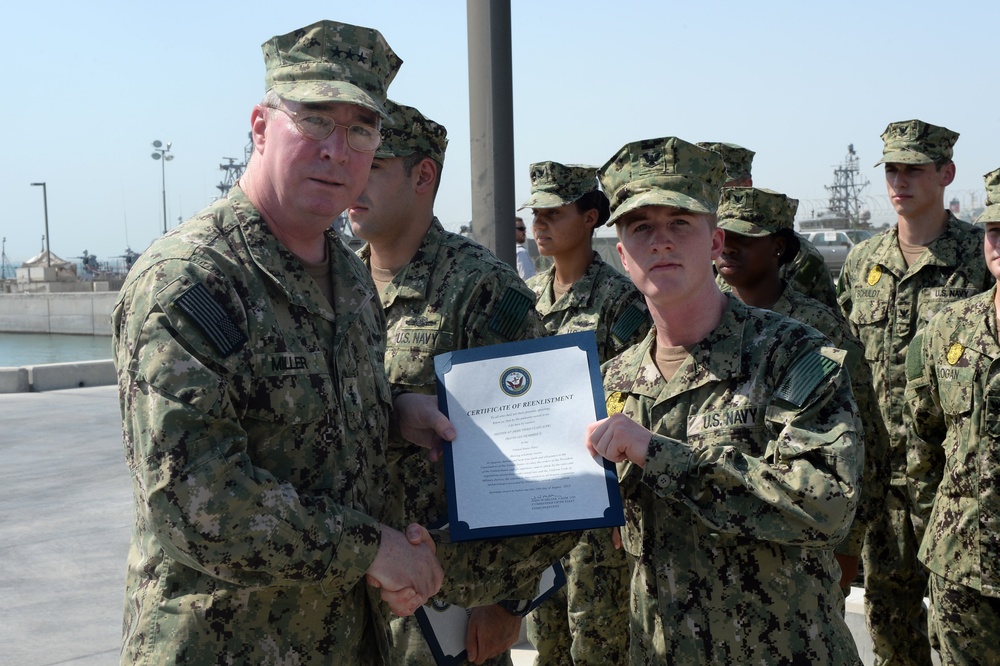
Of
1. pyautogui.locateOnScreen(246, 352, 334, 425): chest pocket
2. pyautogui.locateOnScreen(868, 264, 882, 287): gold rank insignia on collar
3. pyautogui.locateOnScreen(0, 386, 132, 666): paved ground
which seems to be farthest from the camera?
pyautogui.locateOnScreen(868, 264, 882, 287): gold rank insignia on collar

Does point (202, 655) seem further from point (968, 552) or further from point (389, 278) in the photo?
point (968, 552)

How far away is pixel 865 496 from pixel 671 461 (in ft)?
6.27

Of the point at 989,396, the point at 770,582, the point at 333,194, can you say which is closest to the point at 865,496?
the point at 989,396

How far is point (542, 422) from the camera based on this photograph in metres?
2.69

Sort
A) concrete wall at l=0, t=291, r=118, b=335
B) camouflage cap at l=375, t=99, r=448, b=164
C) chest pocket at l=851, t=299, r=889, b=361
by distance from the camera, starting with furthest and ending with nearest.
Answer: concrete wall at l=0, t=291, r=118, b=335 → chest pocket at l=851, t=299, r=889, b=361 → camouflage cap at l=375, t=99, r=448, b=164

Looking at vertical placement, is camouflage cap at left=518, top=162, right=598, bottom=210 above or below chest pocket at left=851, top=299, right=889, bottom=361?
above

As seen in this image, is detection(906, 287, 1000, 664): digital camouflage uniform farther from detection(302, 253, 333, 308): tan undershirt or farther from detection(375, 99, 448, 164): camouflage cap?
detection(302, 253, 333, 308): tan undershirt

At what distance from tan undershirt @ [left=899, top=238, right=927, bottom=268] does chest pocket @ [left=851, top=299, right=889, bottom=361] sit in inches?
10.5

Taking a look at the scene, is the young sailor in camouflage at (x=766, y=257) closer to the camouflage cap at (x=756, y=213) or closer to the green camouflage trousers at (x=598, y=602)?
the camouflage cap at (x=756, y=213)

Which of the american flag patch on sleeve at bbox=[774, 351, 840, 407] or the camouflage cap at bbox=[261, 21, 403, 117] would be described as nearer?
the camouflage cap at bbox=[261, 21, 403, 117]

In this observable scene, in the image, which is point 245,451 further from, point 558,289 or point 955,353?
point 558,289

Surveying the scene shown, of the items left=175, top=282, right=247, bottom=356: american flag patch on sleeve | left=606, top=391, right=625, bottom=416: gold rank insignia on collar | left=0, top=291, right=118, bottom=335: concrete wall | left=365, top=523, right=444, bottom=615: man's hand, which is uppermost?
left=175, top=282, right=247, bottom=356: american flag patch on sleeve

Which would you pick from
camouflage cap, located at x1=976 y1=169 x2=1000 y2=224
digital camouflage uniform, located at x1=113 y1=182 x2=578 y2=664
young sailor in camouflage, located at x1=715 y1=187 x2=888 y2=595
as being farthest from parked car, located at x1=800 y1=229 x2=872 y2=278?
digital camouflage uniform, located at x1=113 y1=182 x2=578 y2=664

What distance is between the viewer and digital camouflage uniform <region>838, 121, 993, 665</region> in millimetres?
5156
